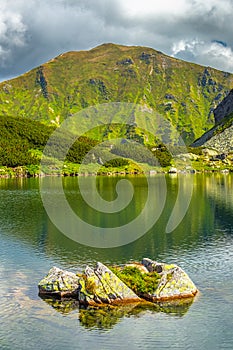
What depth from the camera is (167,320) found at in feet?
129

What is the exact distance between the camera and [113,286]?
4338cm

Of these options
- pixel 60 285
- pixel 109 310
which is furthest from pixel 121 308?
pixel 60 285

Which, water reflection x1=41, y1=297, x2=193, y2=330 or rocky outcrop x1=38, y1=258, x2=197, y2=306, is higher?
rocky outcrop x1=38, y1=258, x2=197, y2=306

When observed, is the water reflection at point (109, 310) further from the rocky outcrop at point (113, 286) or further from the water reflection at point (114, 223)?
the water reflection at point (114, 223)

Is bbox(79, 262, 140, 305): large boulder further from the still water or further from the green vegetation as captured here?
the still water

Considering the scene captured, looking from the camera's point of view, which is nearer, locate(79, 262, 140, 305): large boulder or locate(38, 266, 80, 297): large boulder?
locate(79, 262, 140, 305): large boulder

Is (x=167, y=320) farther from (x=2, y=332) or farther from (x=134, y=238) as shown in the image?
(x=134, y=238)

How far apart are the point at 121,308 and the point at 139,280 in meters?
4.20

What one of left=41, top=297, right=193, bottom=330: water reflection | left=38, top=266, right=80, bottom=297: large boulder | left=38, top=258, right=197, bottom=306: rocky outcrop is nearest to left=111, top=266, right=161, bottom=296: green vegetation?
left=38, top=258, right=197, bottom=306: rocky outcrop

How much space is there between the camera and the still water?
35.8 meters

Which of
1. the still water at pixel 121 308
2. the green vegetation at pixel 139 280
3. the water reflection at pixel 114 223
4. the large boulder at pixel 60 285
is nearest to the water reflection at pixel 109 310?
the still water at pixel 121 308

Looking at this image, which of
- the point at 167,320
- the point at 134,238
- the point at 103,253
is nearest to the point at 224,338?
the point at 167,320

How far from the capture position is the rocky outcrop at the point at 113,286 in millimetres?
42875

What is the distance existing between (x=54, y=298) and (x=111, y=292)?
20.6ft
